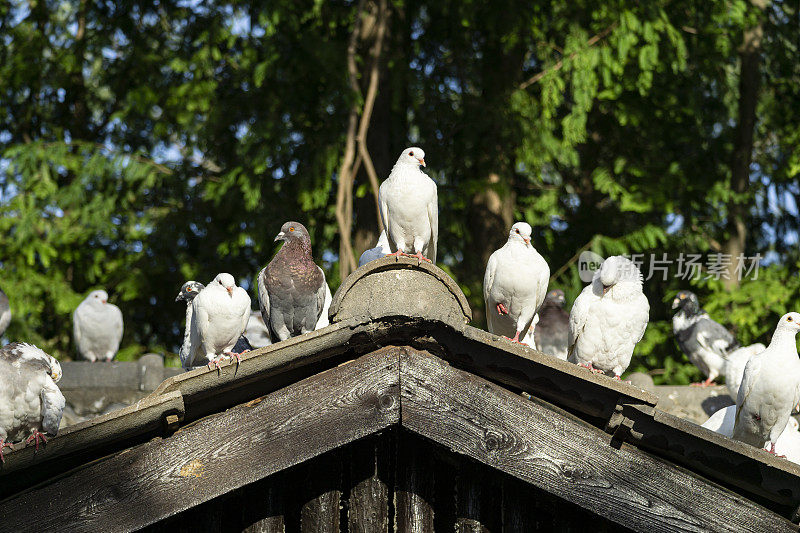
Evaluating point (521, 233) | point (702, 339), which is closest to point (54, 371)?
point (521, 233)

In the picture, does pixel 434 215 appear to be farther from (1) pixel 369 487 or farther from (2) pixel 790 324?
(1) pixel 369 487

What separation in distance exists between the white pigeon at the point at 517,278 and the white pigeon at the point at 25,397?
235cm

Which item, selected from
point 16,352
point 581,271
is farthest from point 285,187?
point 16,352

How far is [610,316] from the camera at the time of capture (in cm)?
528

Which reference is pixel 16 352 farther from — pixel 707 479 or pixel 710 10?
pixel 710 10

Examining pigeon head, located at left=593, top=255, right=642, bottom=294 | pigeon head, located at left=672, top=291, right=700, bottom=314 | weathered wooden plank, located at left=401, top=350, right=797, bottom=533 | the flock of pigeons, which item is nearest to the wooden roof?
weathered wooden plank, located at left=401, top=350, right=797, bottom=533

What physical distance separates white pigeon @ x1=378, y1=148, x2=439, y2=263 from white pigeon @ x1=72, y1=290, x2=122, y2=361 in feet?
17.4

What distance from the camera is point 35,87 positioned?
503 inches

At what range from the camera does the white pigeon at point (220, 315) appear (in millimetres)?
4965

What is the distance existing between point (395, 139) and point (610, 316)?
6446mm

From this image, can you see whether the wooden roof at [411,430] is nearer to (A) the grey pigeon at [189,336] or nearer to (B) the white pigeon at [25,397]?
(B) the white pigeon at [25,397]

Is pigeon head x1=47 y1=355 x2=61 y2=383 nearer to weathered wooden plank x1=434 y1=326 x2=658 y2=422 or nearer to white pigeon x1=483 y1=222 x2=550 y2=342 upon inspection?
weathered wooden plank x1=434 y1=326 x2=658 y2=422

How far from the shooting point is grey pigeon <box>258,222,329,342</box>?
4.97m

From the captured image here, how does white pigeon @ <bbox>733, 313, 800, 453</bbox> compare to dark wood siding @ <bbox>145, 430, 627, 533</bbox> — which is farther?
white pigeon @ <bbox>733, 313, 800, 453</bbox>
